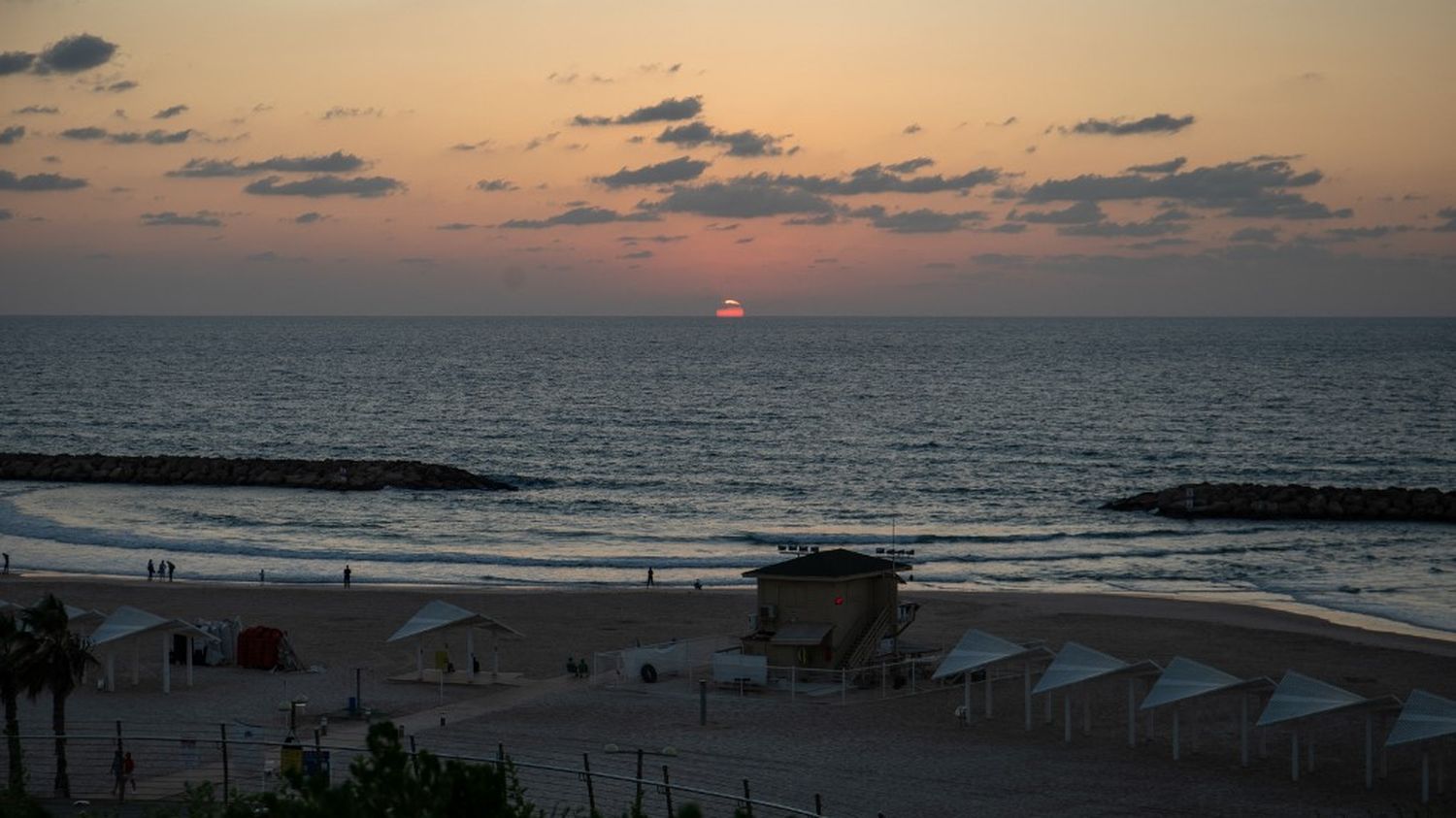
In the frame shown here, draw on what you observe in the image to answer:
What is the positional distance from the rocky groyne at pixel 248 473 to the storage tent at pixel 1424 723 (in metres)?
59.9

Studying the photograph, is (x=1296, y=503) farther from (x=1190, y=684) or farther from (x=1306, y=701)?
(x=1306, y=701)

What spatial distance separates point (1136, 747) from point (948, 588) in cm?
2291

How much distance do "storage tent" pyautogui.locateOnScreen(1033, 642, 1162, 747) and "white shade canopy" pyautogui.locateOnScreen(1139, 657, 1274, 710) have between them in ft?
2.40

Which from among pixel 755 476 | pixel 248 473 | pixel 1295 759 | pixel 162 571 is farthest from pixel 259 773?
pixel 755 476

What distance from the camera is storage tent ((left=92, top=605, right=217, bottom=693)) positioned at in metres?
31.3

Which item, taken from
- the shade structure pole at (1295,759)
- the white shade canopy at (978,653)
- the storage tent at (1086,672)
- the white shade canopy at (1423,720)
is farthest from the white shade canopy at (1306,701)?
the white shade canopy at (978,653)

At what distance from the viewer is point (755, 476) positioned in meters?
86.1

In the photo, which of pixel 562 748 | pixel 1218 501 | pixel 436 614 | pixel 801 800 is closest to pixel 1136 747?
pixel 801 800

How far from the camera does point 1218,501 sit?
71062mm

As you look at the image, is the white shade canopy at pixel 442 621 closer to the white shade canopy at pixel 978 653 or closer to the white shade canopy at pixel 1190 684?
the white shade canopy at pixel 978 653

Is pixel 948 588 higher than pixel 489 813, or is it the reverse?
pixel 489 813

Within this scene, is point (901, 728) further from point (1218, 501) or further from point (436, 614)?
point (1218, 501)

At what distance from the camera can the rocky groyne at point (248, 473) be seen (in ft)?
264

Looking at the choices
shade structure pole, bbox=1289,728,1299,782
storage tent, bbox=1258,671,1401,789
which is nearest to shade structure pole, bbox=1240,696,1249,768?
storage tent, bbox=1258,671,1401,789
